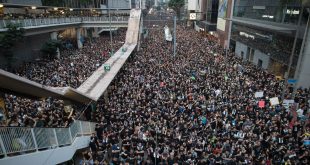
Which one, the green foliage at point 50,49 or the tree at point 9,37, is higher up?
the tree at point 9,37

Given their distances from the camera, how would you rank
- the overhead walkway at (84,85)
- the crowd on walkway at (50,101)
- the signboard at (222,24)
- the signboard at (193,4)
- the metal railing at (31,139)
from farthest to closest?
1. the signboard at (193,4)
2. the signboard at (222,24)
3. the crowd on walkway at (50,101)
4. the overhead walkway at (84,85)
5. the metal railing at (31,139)

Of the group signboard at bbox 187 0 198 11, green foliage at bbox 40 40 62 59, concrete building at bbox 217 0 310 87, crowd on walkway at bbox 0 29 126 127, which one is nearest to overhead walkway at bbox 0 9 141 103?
crowd on walkway at bbox 0 29 126 127

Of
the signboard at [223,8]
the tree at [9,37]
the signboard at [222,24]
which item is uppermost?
the signboard at [223,8]

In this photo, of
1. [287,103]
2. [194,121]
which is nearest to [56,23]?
[194,121]

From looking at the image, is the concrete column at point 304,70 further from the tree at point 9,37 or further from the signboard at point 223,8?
the tree at point 9,37

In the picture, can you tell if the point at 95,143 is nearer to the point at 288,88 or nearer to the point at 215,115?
the point at 215,115

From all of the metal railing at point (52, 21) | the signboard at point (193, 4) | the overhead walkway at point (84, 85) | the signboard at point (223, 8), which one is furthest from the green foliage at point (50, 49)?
the signboard at point (193, 4)

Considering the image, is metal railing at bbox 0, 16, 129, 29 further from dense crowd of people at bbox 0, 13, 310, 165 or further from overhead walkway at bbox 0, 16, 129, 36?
dense crowd of people at bbox 0, 13, 310, 165
